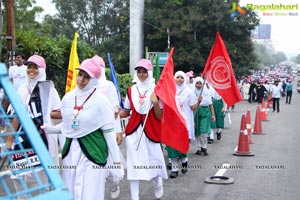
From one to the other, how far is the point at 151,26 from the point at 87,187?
30.4 metres

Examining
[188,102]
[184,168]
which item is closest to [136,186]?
[184,168]

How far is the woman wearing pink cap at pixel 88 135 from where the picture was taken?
15.8ft

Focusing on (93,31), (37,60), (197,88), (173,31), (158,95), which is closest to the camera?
(37,60)

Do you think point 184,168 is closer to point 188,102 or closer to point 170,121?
point 188,102

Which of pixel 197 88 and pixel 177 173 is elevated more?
pixel 197 88

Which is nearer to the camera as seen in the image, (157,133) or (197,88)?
(157,133)

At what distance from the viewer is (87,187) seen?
480 centimetres

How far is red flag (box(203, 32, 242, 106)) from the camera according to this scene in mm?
9062

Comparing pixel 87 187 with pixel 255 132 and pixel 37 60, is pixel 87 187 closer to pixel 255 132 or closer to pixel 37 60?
pixel 37 60

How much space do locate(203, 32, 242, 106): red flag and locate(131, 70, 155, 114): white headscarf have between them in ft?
8.45

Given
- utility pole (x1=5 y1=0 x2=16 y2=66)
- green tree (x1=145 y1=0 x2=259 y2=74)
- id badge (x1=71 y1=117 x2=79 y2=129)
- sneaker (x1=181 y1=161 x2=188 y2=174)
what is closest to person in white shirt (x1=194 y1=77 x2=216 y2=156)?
sneaker (x1=181 y1=161 x2=188 y2=174)

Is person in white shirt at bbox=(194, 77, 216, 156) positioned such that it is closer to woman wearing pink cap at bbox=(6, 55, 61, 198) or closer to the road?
the road

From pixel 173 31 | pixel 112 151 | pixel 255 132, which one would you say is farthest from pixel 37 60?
pixel 173 31

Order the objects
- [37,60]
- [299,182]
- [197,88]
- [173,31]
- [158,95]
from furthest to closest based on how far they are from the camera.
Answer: [173,31], [197,88], [299,182], [158,95], [37,60]
